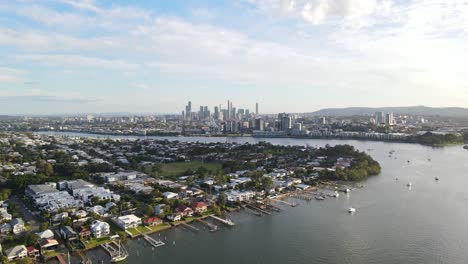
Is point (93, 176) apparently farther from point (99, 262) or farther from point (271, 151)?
point (271, 151)

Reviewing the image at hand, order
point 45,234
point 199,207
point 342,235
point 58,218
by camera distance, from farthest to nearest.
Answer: point 199,207
point 58,218
point 342,235
point 45,234

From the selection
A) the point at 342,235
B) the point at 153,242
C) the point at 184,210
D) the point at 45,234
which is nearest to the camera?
the point at 45,234

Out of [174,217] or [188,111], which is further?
[188,111]

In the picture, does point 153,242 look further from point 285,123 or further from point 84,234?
point 285,123

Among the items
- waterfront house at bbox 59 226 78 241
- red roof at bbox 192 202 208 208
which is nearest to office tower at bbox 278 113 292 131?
red roof at bbox 192 202 208 208

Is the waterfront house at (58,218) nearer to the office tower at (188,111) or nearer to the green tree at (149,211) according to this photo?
the green tree at (149,211)

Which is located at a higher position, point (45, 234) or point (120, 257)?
point (45, 234)

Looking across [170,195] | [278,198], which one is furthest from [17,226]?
[278,198]
